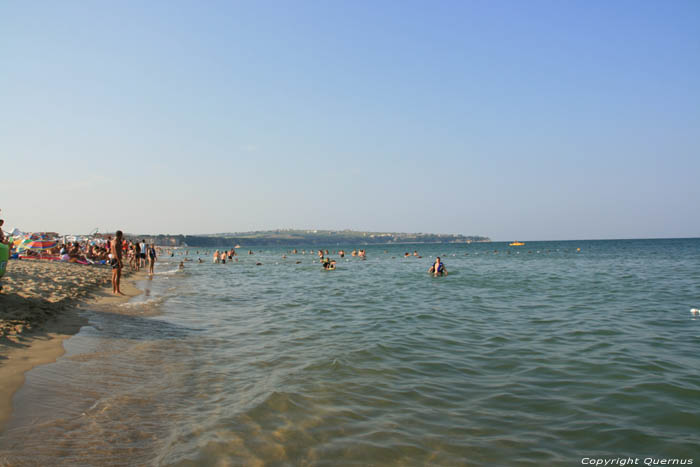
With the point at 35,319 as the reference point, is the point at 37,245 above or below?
above

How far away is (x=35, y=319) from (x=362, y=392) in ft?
28.4

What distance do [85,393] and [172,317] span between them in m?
7.17

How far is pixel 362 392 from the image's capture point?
629 cm

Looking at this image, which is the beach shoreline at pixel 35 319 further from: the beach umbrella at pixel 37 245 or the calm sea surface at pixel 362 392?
the beach umbrella at pixel 37 245

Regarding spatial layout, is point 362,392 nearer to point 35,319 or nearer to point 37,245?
point 35,319

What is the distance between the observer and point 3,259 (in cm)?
1041

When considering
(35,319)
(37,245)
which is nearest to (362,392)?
(35,319)

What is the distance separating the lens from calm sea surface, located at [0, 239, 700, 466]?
173 inches

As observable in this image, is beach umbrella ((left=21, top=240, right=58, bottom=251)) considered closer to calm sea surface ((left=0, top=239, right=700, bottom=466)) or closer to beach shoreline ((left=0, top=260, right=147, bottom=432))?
beach shoreline ((left=0, top=260, right=147, bottom=432))

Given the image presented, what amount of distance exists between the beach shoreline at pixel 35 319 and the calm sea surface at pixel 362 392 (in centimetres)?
29

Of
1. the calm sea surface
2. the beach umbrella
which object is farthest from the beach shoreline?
the beach umbrella

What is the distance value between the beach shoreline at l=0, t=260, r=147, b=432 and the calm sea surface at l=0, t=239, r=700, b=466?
0.29m

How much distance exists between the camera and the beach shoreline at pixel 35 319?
630 centimetres

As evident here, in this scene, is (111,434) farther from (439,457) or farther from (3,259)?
(3,259)
